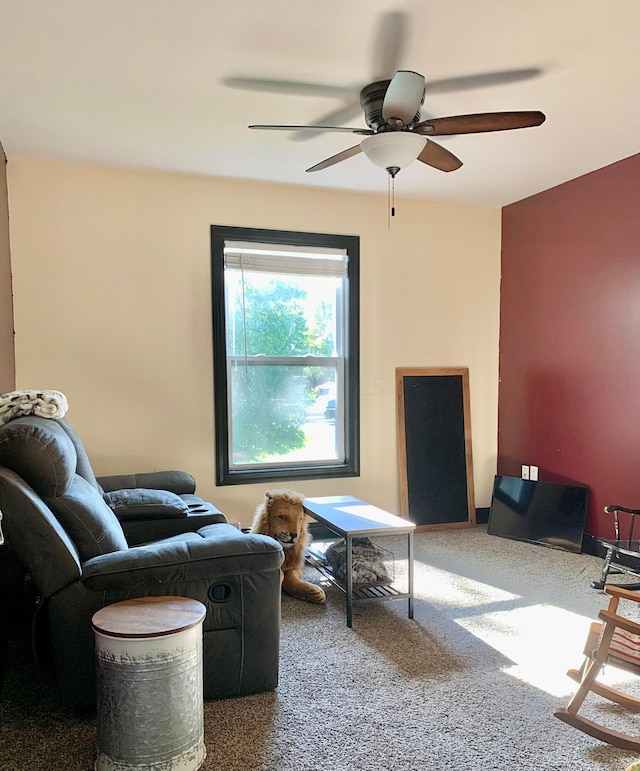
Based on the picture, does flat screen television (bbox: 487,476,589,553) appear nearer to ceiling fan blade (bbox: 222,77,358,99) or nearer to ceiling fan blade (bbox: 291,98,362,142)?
ceiling fan blade (bbox: 291,98,362,142)

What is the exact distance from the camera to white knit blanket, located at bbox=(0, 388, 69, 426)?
2.29m

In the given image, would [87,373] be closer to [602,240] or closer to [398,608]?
[398,608]

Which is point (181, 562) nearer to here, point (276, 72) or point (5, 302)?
point (276, 72)

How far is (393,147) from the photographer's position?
2.46 metres

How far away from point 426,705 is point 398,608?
899mm

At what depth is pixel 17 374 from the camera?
12.3 feet

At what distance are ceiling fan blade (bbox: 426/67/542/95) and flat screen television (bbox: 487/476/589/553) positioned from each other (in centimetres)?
269

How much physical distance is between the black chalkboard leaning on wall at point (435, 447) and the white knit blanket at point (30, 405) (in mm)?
2733

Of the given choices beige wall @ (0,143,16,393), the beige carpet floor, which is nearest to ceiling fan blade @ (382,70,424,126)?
the beige carpet floor

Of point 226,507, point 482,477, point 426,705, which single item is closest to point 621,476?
point 482,477

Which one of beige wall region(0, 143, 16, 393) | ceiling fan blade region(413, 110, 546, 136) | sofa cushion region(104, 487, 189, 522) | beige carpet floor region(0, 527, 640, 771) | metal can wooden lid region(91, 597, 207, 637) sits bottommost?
beige carpet floor region(0, 527, 640, 771)

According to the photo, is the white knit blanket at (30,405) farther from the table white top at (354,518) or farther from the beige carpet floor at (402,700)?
the table white top at (354,518)

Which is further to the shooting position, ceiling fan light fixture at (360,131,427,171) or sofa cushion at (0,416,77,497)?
ceiling fan light fixture at (360,131,427,171)

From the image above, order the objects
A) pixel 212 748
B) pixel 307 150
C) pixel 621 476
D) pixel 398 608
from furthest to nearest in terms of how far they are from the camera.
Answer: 1. pixel 621 476
2. pixel 307 150
3. pixel 398 608
4. pixel 212 748
